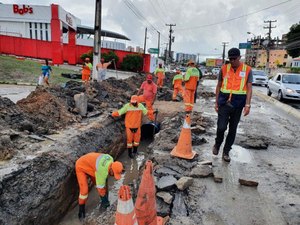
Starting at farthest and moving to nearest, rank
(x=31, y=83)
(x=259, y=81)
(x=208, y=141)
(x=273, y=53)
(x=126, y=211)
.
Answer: (x=273, y=53), (x=259, y=81), (x=31, y=83), (x=208, y=141), (x=126, y=211)

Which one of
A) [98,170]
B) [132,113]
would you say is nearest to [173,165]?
[98,170]

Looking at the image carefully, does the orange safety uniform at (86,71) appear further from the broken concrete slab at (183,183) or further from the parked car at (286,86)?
the broken concrete slab at (183,183)

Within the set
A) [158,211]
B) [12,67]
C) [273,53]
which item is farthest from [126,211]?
[273,53]

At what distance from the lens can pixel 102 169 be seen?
12.8 feet

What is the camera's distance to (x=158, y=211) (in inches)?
121

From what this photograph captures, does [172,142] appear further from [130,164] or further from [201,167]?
[130,164]

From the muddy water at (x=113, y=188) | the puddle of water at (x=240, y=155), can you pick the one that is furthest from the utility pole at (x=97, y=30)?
the puddle of water at (x=240, y=155)

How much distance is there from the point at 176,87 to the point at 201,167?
852 centimetres

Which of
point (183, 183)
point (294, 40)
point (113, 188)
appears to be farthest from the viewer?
point (294, 40)

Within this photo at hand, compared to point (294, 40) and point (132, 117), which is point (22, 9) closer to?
point (132, 117)

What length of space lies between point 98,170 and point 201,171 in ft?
5.23

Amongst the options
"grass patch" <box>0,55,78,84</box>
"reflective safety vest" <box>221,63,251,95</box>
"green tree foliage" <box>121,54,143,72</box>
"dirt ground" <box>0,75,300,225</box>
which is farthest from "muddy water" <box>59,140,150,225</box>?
"green tree foliage" <box>121,54,143,72</box>

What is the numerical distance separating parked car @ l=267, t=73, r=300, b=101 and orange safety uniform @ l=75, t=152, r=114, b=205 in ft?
38.5

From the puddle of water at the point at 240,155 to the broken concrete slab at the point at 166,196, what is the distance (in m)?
1.99
